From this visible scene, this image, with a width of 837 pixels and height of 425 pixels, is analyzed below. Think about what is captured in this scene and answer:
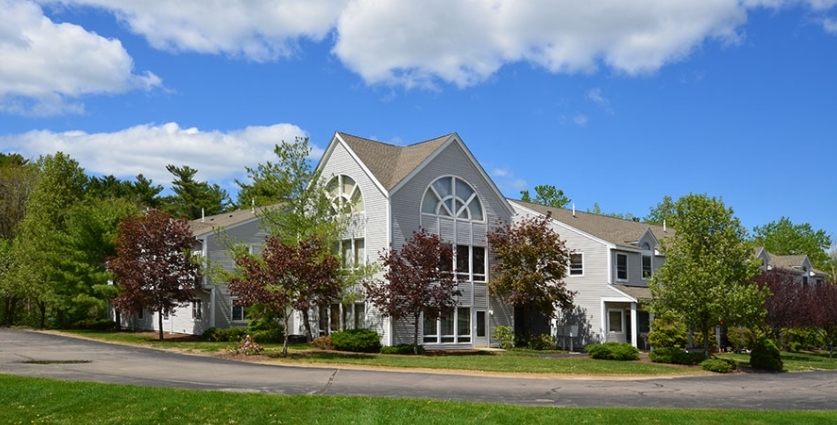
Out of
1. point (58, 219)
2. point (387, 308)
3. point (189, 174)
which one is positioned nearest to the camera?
point (387, 308)

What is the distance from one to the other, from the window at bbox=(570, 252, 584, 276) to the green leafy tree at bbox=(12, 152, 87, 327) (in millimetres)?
29446

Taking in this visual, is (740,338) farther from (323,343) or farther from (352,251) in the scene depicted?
(323,343)

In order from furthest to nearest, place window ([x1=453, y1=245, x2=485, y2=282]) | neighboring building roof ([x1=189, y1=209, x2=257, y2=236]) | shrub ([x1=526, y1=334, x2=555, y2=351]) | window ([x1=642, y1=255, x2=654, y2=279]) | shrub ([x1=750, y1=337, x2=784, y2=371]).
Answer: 1. neighboring building roof ([x1=189, y1=209, x2=257, y2=236])
2. window ([x1=642, y1=255, x2=654, y2=279])
3. shrub ([x1=526, y1=334, x2=555, y2=351])
4. window ([x1=453, y1=245, x2=485, y2=282])
5. shrub ([x1=750, y1=337, x2=784, y2=371])

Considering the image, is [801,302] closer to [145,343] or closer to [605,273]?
[605,273]

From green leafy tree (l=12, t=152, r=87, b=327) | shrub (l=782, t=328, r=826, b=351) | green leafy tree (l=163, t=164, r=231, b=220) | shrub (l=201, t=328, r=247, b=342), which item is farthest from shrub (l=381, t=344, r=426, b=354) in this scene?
green leafy tree (l=163, t=164, r=231, b=220)

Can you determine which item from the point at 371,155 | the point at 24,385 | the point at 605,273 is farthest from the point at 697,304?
the point at 24,385

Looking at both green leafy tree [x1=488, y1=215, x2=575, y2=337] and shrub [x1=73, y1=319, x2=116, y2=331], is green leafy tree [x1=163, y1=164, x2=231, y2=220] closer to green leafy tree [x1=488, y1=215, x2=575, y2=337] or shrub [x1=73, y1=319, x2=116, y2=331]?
shrub [x1=73, y1=319, x2=116, y2=331]

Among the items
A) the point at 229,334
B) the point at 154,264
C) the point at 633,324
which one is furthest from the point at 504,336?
the point at 154,264

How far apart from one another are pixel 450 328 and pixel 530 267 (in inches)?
196

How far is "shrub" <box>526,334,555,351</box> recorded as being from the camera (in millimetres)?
37375

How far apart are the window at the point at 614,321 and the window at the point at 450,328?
7645 millimetres

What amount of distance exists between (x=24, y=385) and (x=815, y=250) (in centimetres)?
8721

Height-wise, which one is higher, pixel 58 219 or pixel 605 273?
pixel 58 219

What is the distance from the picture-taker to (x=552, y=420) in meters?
13.8
